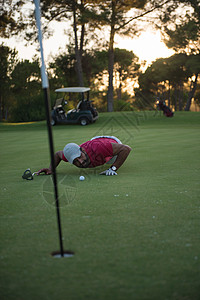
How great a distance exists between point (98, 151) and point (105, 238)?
3229 mm

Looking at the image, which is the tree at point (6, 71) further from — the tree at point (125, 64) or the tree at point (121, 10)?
the tree at point (121, 10)

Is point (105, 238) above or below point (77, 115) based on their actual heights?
above

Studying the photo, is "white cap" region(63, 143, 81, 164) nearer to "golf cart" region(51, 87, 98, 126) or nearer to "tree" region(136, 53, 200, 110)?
"golf cart" region(51, 87, 98, 126)

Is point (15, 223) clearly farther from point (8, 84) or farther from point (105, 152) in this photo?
point (8, 84)

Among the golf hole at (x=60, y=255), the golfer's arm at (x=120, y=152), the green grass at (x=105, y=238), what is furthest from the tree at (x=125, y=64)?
the golf hole at (x=60, y=255)

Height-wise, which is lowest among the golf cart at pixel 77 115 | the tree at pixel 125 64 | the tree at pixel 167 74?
the golf cart at pixel 77 115

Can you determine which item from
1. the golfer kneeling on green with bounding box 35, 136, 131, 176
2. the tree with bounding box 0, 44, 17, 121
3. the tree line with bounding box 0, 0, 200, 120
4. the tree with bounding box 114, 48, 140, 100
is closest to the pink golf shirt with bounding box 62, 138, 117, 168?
the golfer kneeling on green with bounding box 35, 136, 131, 176

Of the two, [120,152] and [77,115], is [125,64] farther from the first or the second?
[120,152]

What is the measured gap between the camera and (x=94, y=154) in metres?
6.22

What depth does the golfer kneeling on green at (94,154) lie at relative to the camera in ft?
19.5

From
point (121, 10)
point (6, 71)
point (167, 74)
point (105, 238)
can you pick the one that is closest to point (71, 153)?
point (105, 238)

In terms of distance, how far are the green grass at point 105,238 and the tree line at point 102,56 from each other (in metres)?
27.1

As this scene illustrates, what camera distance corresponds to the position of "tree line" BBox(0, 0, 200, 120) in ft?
104

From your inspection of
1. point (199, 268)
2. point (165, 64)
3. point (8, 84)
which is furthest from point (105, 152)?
point (8, 84)
